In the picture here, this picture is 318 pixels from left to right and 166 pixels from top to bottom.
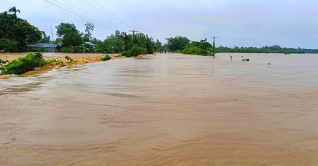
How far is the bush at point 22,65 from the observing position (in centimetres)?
1137

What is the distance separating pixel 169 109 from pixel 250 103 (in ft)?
6.43

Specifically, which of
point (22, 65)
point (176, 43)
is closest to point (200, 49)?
point (176, 43)

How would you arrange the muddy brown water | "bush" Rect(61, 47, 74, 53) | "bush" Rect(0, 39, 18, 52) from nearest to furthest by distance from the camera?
the muddy brown water, "bush" Rect(0, 39, 18, 52), "bush" Rect(61, 47, 74, 53)

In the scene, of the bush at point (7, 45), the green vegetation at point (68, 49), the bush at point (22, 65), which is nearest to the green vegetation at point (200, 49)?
the green vegetation at point (68, 49)

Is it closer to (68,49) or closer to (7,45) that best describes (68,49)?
(68,49)

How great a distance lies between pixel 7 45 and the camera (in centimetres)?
3925

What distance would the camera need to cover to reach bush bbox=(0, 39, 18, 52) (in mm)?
38844

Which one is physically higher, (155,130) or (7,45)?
(7,45)

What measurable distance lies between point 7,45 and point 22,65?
32.2 meters

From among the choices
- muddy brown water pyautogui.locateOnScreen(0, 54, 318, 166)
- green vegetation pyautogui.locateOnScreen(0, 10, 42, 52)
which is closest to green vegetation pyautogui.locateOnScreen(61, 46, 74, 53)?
green vegetation pyautogui.locateOnScreen(0, 10, 42, 52)

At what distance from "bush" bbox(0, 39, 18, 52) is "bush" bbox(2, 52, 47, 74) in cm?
3009

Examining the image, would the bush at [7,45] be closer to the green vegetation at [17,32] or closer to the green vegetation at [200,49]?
the green vegetation at [17,32]

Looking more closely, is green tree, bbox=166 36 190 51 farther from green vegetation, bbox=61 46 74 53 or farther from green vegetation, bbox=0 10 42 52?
Answer: green vegetation, bbox=0 10 42 52

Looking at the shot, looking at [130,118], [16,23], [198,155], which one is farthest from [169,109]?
[16,23]
